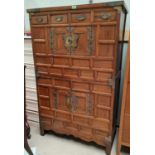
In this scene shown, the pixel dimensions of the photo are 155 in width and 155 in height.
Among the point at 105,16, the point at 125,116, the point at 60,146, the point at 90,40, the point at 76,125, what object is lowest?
the point at 60,146

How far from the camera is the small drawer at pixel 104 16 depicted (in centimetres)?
155

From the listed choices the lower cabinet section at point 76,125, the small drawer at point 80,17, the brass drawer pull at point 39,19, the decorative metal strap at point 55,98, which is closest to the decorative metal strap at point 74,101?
the lower cabinet section at point 76,125

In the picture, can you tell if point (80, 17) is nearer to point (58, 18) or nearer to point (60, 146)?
point (58, 18)

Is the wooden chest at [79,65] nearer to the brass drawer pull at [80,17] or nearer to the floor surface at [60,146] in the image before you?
the brass drawer pull at [80,17]

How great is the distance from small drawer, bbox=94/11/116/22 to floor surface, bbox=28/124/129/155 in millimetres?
1532

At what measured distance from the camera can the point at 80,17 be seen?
5.52 feet

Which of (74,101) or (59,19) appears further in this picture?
(74,101)

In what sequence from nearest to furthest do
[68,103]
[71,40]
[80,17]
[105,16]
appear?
1. [105,16]
2. [80,17]
3. [71,40]
4. [68,103]

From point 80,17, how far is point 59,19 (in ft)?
0.84

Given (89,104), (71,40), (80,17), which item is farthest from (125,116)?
(80,17)
